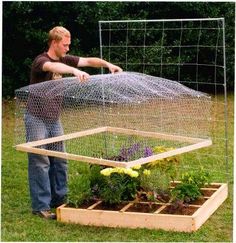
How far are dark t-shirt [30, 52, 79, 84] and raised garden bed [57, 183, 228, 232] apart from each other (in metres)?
1.04

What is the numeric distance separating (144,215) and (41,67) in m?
1.40

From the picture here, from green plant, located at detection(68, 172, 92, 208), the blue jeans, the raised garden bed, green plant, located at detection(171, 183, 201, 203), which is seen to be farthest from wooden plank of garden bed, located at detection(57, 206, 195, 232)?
green plant, located at detection(171, 183, 201, 203)

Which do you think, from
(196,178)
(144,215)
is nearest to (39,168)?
(144,215)

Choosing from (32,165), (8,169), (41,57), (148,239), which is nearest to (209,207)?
(148,239)

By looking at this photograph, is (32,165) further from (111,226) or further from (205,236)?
(205,236)

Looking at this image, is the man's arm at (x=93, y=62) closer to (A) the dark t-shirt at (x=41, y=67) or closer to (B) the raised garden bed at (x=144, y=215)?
(A) the dark t-shirt at (x=41, y=67)

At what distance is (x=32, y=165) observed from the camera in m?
5.20

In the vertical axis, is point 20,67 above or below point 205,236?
above

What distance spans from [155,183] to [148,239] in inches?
23.6

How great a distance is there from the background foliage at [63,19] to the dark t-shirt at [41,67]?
5767mm

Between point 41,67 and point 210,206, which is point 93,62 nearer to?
point 41,67

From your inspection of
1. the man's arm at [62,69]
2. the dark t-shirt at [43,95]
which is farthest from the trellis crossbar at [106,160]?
the man's arm at [62,69]

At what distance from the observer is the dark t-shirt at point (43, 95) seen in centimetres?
507

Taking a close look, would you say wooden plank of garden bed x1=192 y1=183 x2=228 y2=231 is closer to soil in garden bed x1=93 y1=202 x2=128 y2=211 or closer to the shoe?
soil in garden bed x1=93 y1=202 x2=128 y2=211
